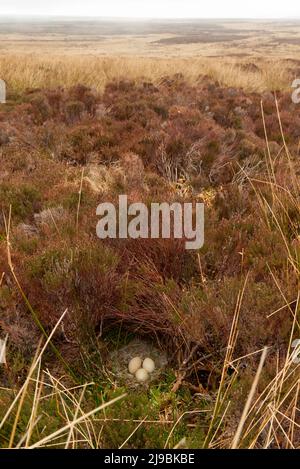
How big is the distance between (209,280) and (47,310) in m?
1.00

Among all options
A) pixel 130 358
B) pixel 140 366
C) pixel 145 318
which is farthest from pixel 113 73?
pixel 140 366

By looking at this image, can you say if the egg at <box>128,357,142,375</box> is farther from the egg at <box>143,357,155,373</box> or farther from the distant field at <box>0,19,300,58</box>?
the distant field at <box>0,19,300,58</box>

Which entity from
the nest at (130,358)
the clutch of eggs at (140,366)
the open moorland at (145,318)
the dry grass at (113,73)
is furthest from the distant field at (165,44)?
the clutch of eggs at (140,366)

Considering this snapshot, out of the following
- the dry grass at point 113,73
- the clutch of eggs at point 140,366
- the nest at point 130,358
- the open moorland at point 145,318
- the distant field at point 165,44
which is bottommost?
the nest at point 130,358

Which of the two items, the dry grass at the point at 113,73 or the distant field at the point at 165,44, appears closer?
the dry grass at the point at 113,73

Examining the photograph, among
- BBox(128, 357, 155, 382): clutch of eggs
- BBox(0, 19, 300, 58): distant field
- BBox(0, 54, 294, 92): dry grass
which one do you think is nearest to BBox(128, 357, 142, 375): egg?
BBox(128, 357, 155, 382): clutch of eggs

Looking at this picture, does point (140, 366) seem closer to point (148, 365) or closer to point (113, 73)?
point (148, 365)

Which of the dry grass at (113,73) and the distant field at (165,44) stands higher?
the distant field at (165,44)

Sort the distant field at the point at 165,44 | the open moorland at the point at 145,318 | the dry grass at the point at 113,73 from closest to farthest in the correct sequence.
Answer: the open moorland at the point at 145,318
the dry grass at the point at 113,73
the distant field at the point at 165,44

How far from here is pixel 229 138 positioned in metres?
7.43

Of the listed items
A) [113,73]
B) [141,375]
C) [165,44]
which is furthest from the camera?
[165,44]

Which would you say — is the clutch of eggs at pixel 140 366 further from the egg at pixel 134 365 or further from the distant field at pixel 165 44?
the distant field at pixel 165 44

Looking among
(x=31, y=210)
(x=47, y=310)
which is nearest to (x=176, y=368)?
(x=47, y=310)
